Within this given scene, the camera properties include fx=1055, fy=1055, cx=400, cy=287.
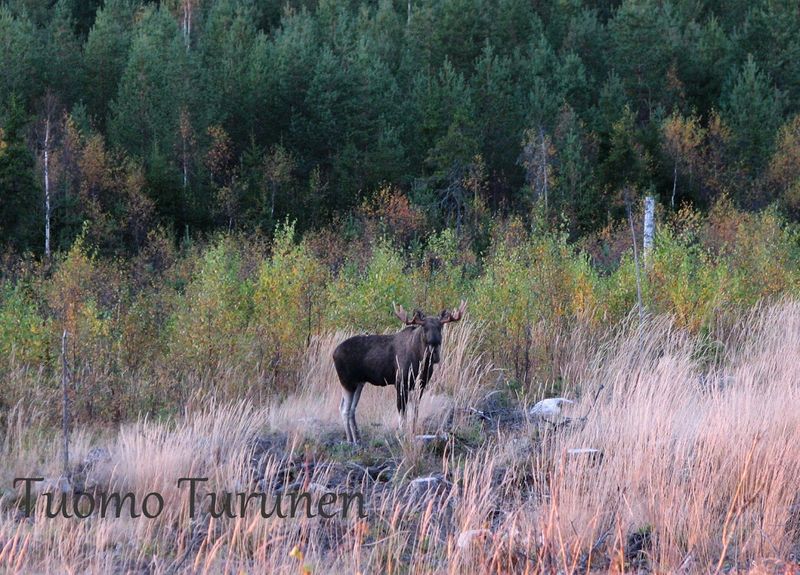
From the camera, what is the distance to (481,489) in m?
6.62

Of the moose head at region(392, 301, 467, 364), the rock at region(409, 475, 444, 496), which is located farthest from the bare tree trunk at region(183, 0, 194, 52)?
the rock at region(409, 475, 444, 496)

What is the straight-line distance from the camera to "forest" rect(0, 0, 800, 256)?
42688 mm

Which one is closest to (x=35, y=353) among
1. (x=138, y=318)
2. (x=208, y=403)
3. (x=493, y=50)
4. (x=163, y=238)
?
(x=138, y=318)

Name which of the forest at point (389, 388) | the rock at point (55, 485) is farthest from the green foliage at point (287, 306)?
the rock at point (55, 485)

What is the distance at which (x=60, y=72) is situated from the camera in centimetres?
5109

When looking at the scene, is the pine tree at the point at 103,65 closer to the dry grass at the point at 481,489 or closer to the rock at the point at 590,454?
the dry grass at the point at 481,489

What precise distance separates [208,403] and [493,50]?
4656cm

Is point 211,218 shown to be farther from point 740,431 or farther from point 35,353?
point 740,431

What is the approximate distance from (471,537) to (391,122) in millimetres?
44224

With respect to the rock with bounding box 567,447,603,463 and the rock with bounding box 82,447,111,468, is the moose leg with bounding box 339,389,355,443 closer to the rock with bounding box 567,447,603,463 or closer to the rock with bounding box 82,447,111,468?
the rock with bounding box 82,447,111,468

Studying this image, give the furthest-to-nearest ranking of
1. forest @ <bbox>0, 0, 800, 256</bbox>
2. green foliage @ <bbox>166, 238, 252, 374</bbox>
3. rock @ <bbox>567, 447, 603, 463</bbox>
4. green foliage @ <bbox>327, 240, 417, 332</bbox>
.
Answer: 1. forest @ <bbox>0, 0, 800, 256</bbox>
2. green foliage @ <bbox>327, 240, 417, 332</bbox>
3. green foliage @ <bbox>166, 238, 252, 374</bbox>
4. rock @ <bbox>567, 447, 603, 463</bbox>

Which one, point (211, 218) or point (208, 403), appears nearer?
point (208, 403)

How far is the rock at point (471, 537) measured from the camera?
236 inches

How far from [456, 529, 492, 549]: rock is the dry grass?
1 centimetres
